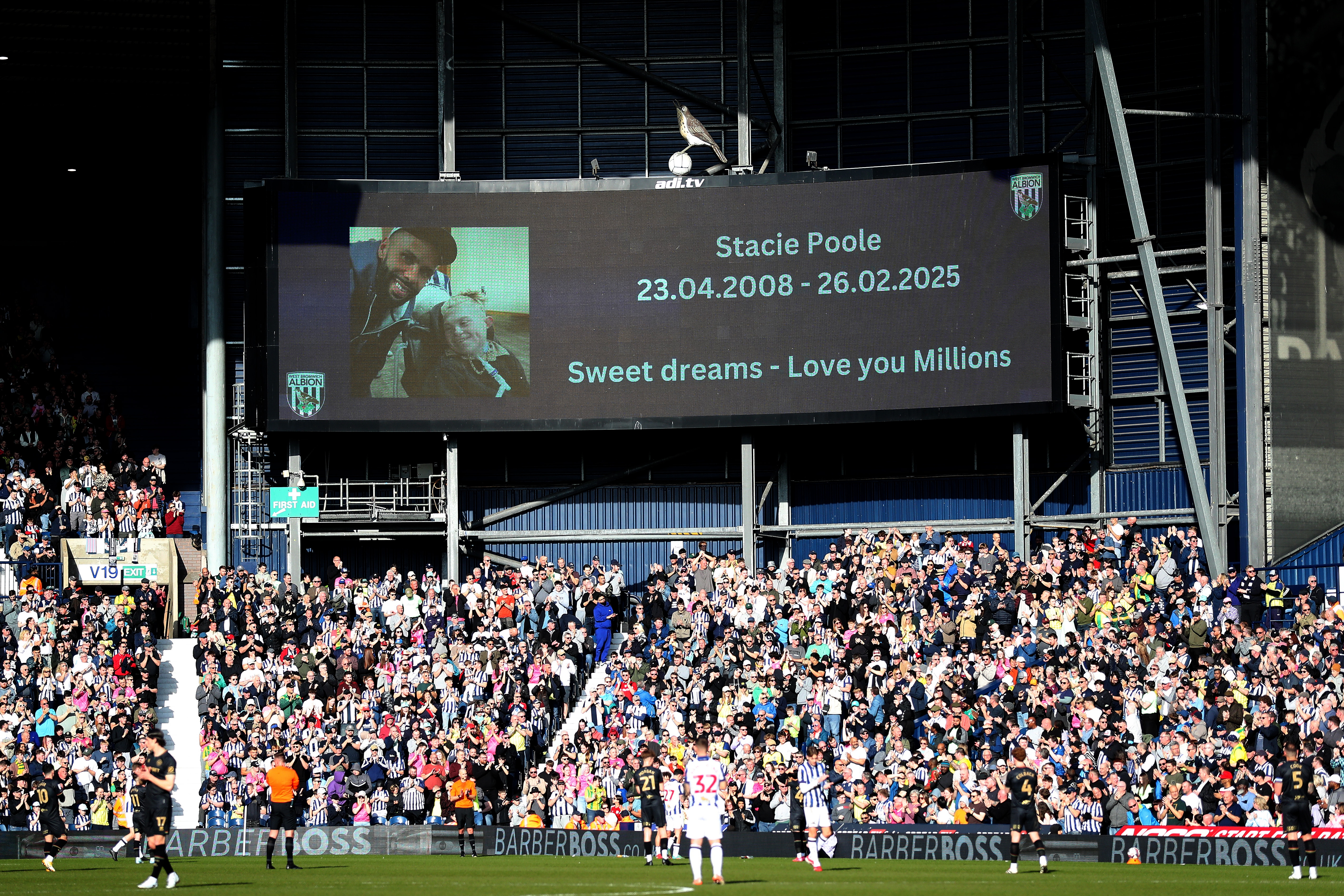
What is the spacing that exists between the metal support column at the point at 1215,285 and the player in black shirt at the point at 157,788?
23.5 metres

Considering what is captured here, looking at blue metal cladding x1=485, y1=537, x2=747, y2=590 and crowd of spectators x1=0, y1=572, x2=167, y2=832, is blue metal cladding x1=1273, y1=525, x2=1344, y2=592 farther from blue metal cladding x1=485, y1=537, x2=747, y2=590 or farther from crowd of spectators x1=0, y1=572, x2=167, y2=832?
crowd of spectators x1=0, y1=572, x2=167, y2=832

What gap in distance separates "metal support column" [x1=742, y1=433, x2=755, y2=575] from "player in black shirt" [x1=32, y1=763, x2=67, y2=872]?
16790 mm

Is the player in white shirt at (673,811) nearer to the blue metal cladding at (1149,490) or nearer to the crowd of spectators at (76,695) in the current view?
the crowd of spectators at (76,695)

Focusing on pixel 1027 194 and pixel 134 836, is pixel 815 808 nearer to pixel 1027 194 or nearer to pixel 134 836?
pixel 134 836

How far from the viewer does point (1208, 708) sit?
104ft

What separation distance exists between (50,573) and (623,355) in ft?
41.0

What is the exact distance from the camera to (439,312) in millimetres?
42406

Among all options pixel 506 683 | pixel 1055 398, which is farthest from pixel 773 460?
pixel 506 683

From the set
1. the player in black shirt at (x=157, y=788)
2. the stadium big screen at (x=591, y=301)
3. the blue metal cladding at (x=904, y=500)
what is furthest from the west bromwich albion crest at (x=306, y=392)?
the player in black shirt at (x=157, y=788)

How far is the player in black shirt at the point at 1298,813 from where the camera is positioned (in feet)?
79.7

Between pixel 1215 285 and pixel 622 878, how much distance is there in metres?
21.1

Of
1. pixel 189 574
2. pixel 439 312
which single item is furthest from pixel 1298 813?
pixel 189 574

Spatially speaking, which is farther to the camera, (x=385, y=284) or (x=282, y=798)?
(x=385, y=284)

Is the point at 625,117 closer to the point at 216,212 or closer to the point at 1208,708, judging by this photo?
the point at 216,212
